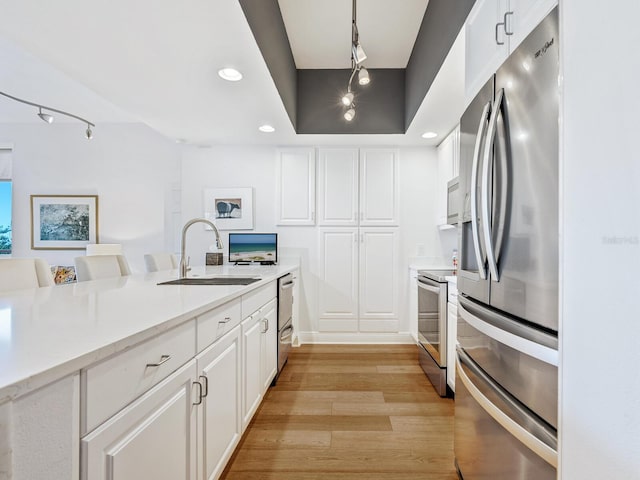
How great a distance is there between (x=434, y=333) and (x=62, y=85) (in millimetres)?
4703

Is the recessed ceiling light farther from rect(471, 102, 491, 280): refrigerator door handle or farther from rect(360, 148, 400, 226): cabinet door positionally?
rect(360, 148, 400, 226): cabinet door

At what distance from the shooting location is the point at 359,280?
3725mm

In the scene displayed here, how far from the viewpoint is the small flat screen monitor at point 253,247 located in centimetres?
367

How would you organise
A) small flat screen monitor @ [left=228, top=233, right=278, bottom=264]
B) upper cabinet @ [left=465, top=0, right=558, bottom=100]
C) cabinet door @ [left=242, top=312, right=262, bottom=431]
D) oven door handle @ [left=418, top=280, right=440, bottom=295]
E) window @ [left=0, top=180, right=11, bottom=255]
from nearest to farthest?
upper cabinet @ [left=465, top=0, right=558, bottom=100] < cabinet door @ [left=242, top=312, right=262, bottom=431] < oven door handle @ [left=418, top=280, right=440, bottom=295] < small flat screen monitor @ [left=228, top=233, right=278, bottom=264] < window @ [left=0, top=180, right=11, bottom=255]

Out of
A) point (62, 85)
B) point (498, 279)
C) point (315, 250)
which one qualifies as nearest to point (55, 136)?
point (62, 85)

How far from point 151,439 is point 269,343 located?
144cm

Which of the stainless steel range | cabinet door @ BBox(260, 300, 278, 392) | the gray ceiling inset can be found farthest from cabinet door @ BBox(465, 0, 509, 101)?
cabinet door @ BBox(260, 300, 278, 392)

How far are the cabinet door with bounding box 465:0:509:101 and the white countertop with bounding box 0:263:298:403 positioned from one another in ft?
4.74

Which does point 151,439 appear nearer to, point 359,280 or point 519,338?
point 519,338

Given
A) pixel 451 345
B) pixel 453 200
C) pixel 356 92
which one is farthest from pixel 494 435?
pixel 356 92

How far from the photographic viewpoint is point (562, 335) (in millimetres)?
777

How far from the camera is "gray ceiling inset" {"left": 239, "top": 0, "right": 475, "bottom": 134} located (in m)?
2.44

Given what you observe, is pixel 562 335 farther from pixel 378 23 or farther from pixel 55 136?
pixel 55 136

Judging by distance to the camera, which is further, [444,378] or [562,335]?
[444,378]
